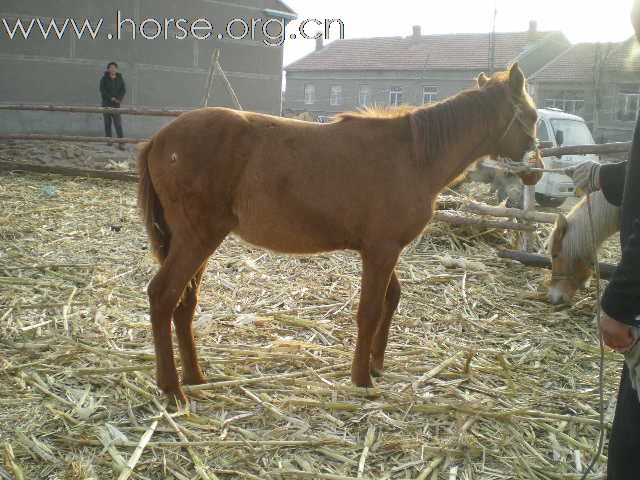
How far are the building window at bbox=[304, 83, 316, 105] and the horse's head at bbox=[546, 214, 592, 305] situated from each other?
37361 millimetres

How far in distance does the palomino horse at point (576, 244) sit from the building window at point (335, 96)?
36.0 m

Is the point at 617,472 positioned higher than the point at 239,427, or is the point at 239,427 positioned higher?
the point at 617,472

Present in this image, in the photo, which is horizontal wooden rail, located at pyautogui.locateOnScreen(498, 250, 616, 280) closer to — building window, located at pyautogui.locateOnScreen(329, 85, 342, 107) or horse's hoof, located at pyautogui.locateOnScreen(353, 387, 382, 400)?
horse's hoof, located at pyautogui.locateOnScreen(353, 387, 382, 400)

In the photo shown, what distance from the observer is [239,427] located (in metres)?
2.93

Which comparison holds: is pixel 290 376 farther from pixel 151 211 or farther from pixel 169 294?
pixel 151 211

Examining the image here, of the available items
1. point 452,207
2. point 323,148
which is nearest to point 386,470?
point 323,148

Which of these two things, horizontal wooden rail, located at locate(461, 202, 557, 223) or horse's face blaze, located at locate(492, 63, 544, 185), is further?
horizontal wooden rail, located at locate(461, 202, 557, 223)

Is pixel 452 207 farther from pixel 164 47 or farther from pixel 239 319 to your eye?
pixel 164 47

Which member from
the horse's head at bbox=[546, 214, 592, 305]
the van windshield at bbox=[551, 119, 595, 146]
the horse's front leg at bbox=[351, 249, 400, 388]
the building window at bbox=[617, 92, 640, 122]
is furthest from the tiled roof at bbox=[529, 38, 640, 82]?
the horse's front leg at bbox=[351, 249, 400, 388]

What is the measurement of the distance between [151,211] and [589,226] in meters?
3.66

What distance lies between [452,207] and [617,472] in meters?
6.01

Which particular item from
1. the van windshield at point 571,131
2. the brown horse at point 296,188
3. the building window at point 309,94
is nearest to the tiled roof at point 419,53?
the building window at point 309,94

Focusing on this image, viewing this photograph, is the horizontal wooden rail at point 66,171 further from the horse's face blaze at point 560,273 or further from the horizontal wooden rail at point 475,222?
the horse's face blaze at point 560,273

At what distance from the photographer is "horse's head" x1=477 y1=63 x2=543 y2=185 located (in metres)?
3.43
